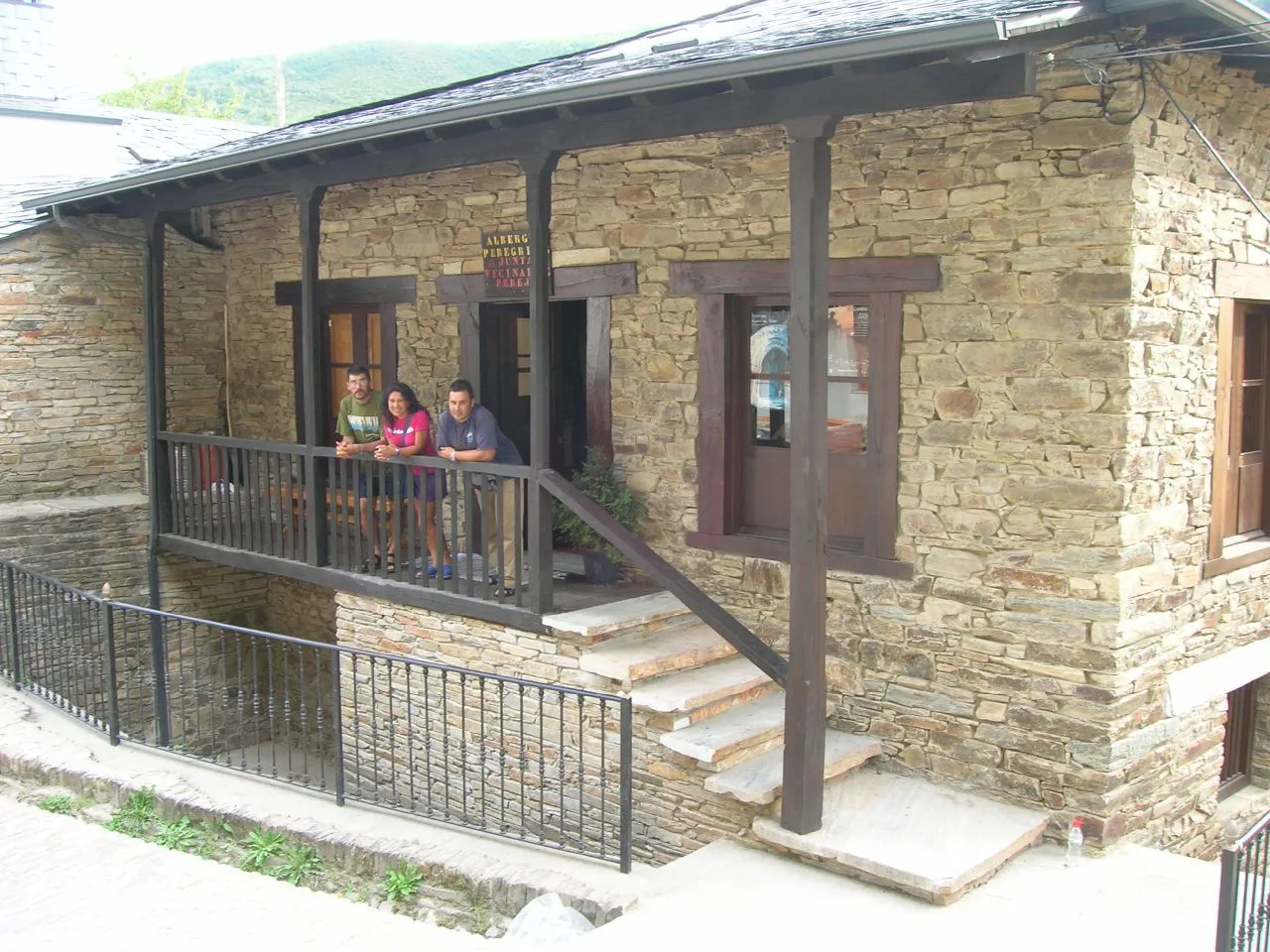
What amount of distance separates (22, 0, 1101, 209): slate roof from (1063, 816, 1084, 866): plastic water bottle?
3.76m

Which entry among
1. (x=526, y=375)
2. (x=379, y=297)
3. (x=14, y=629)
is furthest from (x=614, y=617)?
(x=14, y=629)

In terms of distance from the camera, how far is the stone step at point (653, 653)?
6.88 meters

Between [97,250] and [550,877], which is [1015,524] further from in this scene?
[97,250]

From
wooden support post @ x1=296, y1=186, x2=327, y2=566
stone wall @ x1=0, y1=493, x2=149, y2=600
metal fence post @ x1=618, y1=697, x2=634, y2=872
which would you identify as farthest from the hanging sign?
stone wall @ x1=0, y1=493, x2=149, y2=600

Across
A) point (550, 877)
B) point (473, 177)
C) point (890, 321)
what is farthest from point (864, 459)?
point (473, 177)

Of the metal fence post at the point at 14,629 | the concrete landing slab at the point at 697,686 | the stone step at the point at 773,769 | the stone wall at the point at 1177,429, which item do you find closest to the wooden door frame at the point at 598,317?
the concrete landing slab at the point at 697,686

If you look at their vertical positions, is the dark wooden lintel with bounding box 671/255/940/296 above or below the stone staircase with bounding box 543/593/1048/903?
above

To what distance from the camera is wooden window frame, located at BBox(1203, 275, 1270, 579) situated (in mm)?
6621

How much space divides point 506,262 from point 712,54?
3536 mm

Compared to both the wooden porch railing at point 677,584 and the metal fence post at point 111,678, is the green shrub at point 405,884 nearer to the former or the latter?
the wooden porch railing at point 677,584

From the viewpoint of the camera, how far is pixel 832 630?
6.96 m

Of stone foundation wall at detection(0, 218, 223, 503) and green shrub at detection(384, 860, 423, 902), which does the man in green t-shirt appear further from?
→ stone foundation wall at detection(0, 218, 223, 503)

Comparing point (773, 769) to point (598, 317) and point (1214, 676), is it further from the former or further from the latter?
point (598, 317)

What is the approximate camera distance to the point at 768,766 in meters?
6.32
